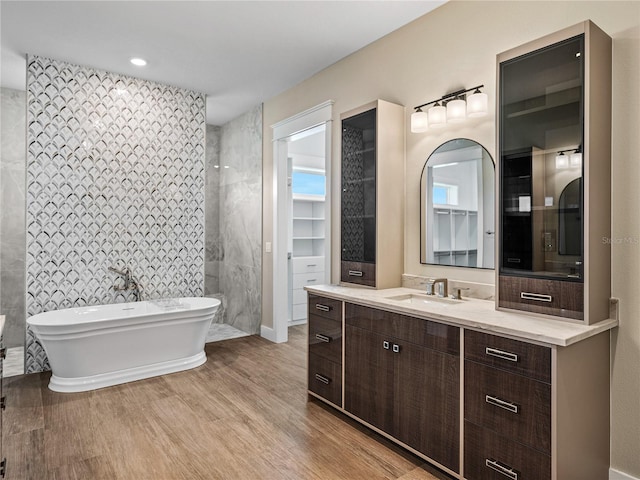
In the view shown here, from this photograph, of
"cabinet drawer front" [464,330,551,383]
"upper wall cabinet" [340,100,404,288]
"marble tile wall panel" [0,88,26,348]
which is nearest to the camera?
"cabinet drawer front" [464,330,551,383]

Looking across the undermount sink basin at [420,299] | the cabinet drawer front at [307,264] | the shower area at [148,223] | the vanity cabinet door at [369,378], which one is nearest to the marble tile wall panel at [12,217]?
the shower area at [148,223]

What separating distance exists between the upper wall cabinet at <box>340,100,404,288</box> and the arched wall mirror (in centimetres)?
21

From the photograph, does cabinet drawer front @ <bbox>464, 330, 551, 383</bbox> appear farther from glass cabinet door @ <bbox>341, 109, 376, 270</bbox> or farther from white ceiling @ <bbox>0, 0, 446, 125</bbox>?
white ceiling @ <bbox>0, 0, 446, 125</bbox>

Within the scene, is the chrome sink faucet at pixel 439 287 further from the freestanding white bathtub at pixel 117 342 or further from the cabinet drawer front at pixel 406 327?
the freestanding white bathtub at pixel 117 342

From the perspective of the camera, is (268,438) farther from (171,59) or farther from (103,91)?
(103,91)

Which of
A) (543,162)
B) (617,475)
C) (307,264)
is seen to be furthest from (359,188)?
(307,264)

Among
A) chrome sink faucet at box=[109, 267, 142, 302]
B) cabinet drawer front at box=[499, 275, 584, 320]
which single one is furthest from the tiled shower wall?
cabinet drawer front at box=[499, 275, 584, 320]

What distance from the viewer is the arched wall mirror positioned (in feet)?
8.33

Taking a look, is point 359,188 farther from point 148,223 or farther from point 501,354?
point 148,223

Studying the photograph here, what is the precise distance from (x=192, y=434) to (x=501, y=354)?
192 centimetres

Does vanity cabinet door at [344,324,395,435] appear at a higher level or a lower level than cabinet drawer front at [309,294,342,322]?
lower

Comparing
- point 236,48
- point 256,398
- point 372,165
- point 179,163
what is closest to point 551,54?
point 372,165

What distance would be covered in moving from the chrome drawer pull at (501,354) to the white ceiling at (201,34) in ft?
7.47

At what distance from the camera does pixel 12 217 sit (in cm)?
438
